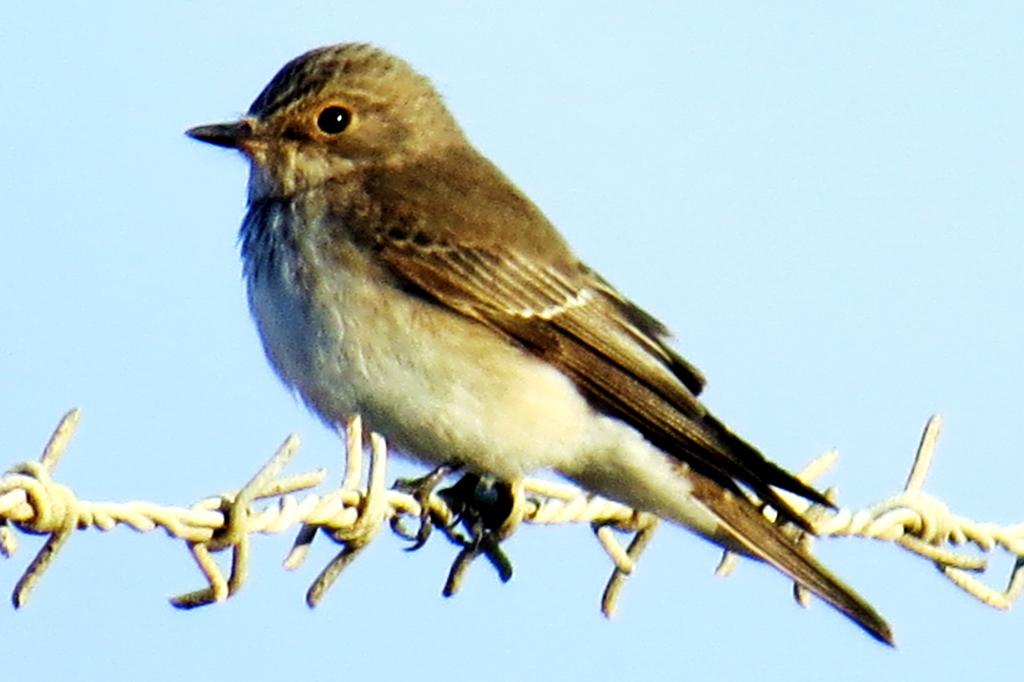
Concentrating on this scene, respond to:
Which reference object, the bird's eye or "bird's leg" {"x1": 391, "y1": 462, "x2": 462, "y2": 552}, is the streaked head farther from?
"bird's leg" {"x1": 391, "y1": 462, "x2": 462, "y2": 552}

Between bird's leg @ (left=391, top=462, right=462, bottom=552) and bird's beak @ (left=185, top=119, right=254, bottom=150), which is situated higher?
bird's beak @ (left=185, top=119, right=254, bottom=150)

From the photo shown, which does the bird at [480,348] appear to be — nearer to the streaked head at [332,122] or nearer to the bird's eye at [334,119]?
the streaked head at [332,122]

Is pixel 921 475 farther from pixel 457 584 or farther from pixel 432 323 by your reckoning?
pixel 432 323

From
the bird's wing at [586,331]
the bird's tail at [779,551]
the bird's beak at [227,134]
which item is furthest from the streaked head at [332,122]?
the bird's tail at [779,551]

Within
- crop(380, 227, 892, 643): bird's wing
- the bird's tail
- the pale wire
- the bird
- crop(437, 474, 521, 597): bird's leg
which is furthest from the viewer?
the bird

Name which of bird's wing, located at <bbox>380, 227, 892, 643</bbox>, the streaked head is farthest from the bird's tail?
the streaked head

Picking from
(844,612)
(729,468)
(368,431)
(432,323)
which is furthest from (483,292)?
(844,612)

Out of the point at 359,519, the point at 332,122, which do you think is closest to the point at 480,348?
the point at 332,122

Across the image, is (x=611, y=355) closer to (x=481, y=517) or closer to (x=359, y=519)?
(x=481, y=517)
